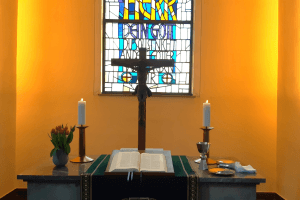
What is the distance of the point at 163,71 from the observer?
4180 millimetres

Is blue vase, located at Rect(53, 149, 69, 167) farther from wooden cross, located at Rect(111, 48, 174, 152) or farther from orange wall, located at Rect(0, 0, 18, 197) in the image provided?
orange wall, located at Rect(0, 0, 18, 197)

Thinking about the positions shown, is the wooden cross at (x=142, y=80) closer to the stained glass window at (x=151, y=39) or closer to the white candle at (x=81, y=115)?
the white candle at (x=81, y=115)

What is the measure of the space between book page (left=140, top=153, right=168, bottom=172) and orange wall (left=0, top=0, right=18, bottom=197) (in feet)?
7.47

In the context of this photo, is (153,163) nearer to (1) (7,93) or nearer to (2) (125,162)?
(2) (125,162)

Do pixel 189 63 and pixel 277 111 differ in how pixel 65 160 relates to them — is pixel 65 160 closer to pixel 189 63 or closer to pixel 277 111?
pixel 189 63

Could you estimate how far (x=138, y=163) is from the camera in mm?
2131

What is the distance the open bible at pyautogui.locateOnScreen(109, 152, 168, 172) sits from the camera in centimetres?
200

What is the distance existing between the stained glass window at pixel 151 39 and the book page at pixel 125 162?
1.94m

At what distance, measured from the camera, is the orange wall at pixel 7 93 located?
366 cm

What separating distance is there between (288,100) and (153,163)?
2.34 m

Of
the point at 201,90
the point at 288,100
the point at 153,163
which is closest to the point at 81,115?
the point at 153,163

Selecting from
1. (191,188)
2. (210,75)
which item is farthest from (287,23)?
(191,188)

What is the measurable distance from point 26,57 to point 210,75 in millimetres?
2527

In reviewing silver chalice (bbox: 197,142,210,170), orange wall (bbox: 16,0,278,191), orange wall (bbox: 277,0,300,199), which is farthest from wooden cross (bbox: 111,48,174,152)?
orange wall (bbox: 277,0,300,199)
